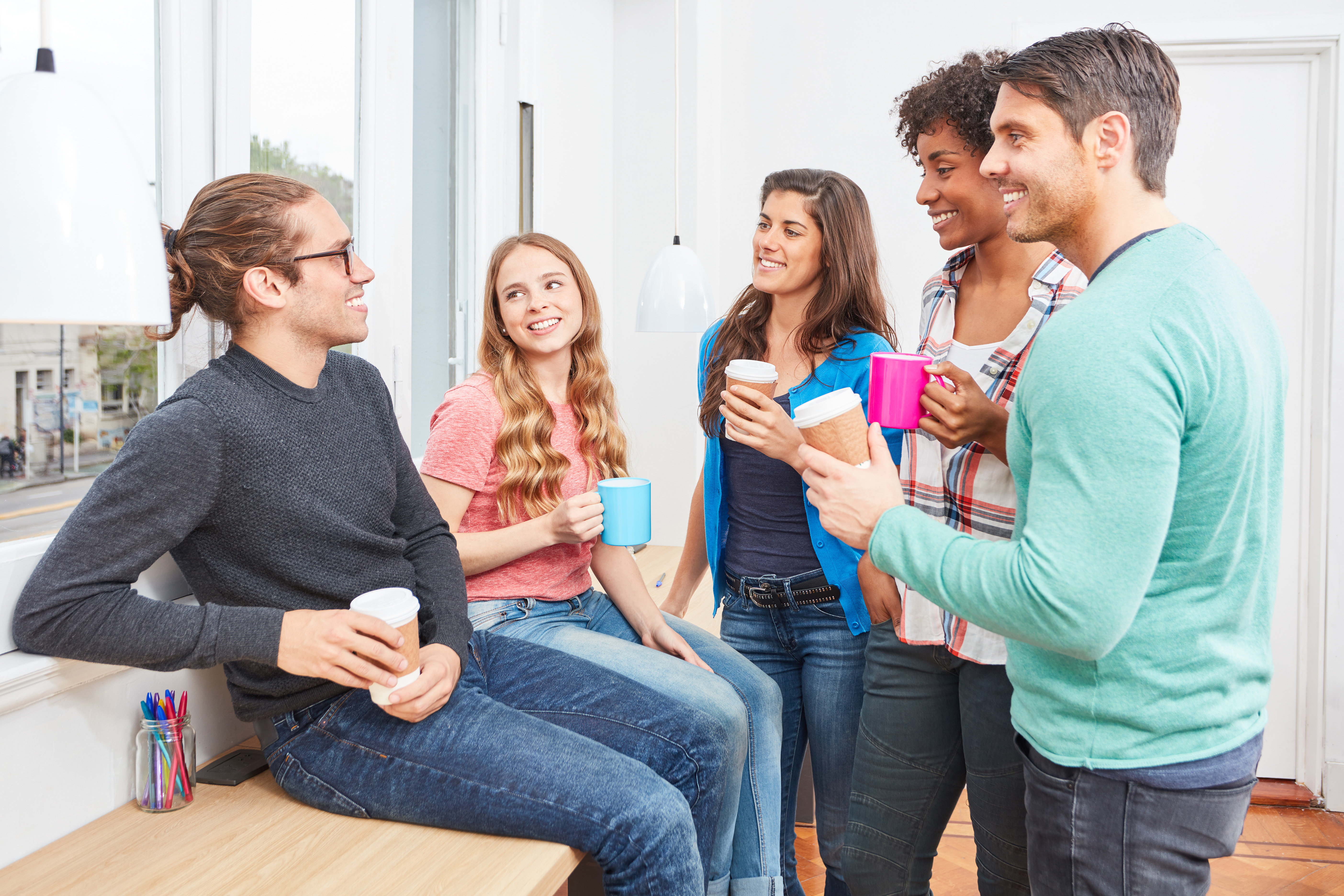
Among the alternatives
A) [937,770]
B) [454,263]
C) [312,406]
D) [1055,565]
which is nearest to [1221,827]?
[1055,565]

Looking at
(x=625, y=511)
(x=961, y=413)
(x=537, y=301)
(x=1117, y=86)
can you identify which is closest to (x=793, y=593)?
(x=625, y=511)

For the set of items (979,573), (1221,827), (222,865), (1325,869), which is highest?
(979,573)

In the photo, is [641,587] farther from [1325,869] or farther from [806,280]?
[1325,869]

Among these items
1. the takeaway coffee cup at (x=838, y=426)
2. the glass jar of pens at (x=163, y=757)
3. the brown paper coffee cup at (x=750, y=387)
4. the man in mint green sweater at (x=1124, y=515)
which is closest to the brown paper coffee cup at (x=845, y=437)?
the takeaway coffee cup at (x=838, y=426)

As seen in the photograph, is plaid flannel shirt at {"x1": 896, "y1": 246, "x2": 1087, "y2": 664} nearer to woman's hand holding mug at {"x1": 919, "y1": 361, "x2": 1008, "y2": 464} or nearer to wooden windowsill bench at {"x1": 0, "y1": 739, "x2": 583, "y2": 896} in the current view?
woman's hand holding mug at {"x1": 919, "y1": 361, "x2": 1008, "y2": 464}

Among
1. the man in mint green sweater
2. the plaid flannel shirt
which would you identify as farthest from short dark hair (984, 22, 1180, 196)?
the plaid flannel shirt

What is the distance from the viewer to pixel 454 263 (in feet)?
9.57

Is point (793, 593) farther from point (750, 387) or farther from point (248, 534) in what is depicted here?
point (248, 534)

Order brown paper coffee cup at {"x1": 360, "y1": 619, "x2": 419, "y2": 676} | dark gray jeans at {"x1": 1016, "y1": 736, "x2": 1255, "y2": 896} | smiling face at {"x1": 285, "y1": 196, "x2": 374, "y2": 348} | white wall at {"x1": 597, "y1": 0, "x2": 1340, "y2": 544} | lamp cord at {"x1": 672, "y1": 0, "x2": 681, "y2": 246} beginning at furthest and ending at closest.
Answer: lamp cord at {"x1": 672, "y1": 0, "x2": 681, "y2": 246} → white wall at {"x1": 597, "y1": 0, "x2": 1340, "y2": 544} → smiling face at {"x1": 285, "y1": 196, "x2": 374, "y2": 348} → brown paper coffee cup at {"x1": 360, "y1": 619, "x2": 419, "y2": 676} → dark gray jeans at {"x1": 1016, "y1": 736, "x2": 1255, "y2": 896}

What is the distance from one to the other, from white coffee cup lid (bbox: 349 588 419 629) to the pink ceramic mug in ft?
2.42

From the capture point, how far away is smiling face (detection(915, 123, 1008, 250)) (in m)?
1.57

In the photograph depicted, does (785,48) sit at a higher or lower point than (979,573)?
higher

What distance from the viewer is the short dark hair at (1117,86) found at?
1.07 metres

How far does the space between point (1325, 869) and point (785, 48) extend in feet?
11.3
